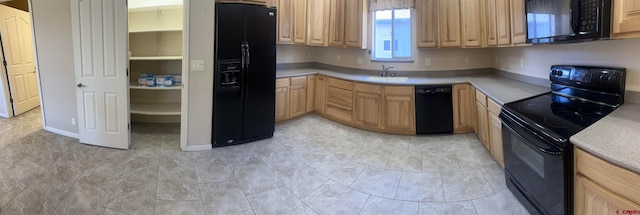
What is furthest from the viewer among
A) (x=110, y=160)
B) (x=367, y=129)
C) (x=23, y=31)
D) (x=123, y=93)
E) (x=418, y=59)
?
(x=23, y=31)

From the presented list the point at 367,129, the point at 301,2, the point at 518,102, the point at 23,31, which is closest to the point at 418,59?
the point at 367,129

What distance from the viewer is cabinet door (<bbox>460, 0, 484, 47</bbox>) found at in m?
4.16

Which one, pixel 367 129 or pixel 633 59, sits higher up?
pixel 633 59

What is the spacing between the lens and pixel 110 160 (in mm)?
3266

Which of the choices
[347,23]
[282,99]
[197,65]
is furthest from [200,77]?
[347,23]

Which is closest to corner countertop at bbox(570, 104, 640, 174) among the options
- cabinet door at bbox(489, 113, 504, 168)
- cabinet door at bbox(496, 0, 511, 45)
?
cabinet door at bbox(489, 113, 504, 168)

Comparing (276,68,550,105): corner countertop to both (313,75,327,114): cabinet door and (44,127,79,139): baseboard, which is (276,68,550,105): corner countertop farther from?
(44,127,79,139): baseboard

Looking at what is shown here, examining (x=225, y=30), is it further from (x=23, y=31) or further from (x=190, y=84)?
(x=23, y=31)

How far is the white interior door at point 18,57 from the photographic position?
487 centimetres

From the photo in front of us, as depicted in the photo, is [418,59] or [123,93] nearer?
[123,93]

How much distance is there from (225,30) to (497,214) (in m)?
3.02

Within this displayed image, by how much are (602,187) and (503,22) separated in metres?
2.56

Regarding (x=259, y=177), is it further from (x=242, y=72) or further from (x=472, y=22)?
(x=472, y=22)

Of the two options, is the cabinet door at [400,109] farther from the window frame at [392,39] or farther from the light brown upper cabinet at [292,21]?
the light brown upper cabinet at [292,21]
